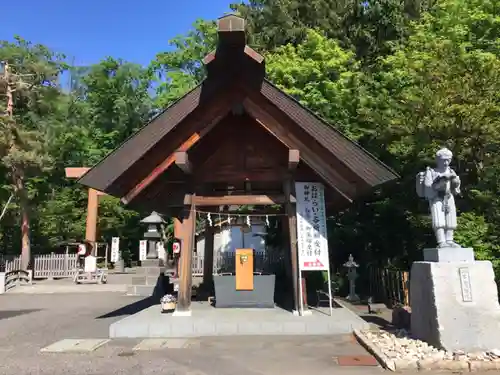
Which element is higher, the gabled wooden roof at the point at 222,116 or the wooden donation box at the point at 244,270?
the gabled wooden roof at the point at 222,116

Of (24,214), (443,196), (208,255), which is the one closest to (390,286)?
(208,255)

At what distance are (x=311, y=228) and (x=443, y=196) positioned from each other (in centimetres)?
285

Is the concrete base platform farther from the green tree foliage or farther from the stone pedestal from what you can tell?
the green tree foliage

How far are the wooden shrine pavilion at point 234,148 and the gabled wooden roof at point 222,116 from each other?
0.02 m

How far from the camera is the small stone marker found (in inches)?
282

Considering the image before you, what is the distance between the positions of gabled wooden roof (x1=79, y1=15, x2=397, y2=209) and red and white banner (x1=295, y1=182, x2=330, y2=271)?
58 cm

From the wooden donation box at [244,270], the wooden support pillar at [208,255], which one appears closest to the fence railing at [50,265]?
the wooden support pillar at [208,255]

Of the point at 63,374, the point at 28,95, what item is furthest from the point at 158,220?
the point at 63,374

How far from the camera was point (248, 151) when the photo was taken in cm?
1006

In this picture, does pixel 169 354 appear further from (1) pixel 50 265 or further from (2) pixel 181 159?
(1) pixel 50 265

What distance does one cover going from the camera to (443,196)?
7.21m

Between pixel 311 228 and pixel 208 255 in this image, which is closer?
pixel 311 228

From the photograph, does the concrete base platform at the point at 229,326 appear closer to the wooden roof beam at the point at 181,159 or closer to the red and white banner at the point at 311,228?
the red and white banner at the point at 311,228

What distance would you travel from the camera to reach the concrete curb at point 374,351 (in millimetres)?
5879
